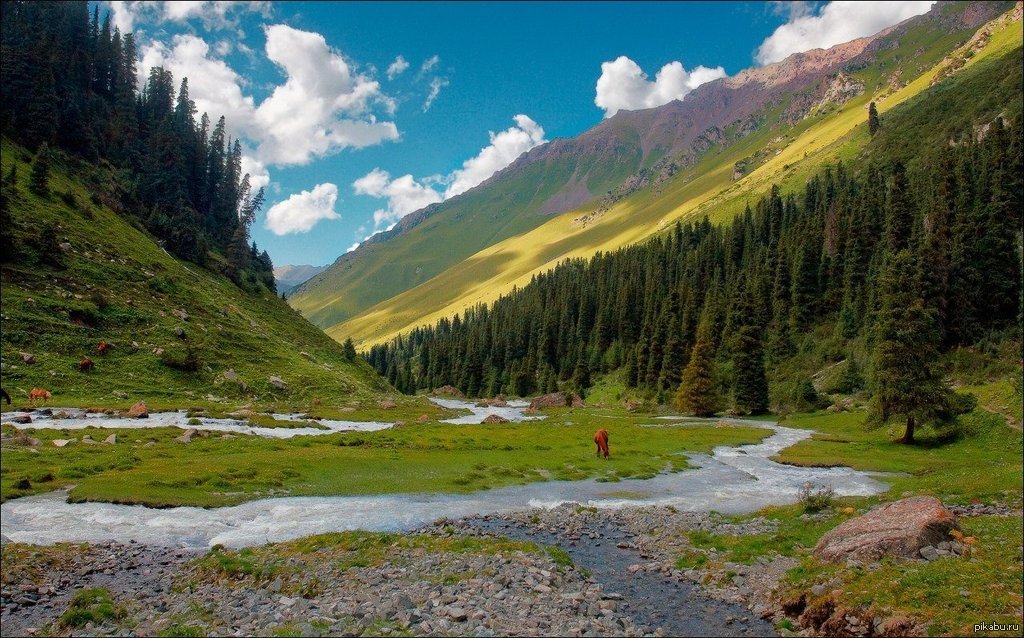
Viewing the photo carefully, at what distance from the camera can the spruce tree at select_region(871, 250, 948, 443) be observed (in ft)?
130

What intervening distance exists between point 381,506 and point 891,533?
20.7m

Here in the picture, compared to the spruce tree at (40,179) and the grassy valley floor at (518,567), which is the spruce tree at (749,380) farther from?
the spruce tree at (40,179)

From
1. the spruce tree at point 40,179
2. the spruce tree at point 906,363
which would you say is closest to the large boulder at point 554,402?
the spruce tree at point 906,363

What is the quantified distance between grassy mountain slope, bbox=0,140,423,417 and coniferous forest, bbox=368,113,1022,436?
6032 centimetres

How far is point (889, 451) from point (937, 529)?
Answer: 99.9ft

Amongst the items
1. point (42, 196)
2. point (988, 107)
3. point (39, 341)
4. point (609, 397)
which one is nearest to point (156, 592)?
point (39, 341)

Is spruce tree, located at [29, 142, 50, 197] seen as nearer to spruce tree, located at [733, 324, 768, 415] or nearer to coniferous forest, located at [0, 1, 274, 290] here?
coniferous forest, located at [0, 1, 274, 290]

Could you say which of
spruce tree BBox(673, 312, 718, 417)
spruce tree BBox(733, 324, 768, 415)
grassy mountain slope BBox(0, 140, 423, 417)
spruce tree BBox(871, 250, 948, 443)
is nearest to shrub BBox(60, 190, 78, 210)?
grassy mountain slope BBox(0, 140, 423, 417)

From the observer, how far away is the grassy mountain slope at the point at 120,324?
44.3 metres

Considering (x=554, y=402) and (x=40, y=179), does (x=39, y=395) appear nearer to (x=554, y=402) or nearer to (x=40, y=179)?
(x=40, y=179)

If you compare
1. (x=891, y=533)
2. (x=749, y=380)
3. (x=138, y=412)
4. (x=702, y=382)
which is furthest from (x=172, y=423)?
(x=749, y=380)

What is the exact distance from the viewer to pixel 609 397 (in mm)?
118250

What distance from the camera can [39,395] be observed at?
38844 mm

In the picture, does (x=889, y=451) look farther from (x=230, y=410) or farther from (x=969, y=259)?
(x=230, y=410)
